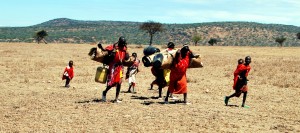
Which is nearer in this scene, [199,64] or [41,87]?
[199,64]

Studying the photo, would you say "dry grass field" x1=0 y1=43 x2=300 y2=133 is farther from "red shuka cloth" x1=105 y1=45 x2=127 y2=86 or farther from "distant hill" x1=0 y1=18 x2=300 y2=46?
"distant hill" x1=0 y1=18 x2=300 y2=46

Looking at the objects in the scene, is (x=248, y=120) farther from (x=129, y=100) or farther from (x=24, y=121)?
(x=24, y=121)

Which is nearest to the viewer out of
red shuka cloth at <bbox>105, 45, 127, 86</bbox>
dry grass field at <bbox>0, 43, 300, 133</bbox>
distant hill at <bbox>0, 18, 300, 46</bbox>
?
dry grass field at <bbox>0, 43, 300, 133</bbox>

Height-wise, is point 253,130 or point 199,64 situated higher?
point 199,64

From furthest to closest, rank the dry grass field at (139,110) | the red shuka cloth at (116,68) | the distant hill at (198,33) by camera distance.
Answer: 1. the distant hill at (198,33)
2. the red shuka cloth at (116,68)
3. the dry grass field at (139,110)

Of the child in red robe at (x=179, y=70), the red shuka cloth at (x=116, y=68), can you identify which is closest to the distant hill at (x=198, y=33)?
the child in red robe at (x=179, y=70)

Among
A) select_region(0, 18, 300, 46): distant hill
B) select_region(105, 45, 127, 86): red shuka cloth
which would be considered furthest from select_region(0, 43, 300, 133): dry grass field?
select_region(0, 18, 300, 46): distant hill

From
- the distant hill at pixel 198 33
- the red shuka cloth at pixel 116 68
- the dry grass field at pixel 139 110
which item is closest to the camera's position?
the dry grass field at pixel 139 110

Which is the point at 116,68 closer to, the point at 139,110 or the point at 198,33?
the point at 139,110

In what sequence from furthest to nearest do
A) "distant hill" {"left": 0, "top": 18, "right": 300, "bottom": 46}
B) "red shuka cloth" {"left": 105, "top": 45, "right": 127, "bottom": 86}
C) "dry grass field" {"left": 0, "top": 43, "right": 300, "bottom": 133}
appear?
1. "distant hill" {"left": 0, "top": 18, "right": 300, "bottom": 46}
2. "red shuka cloth" {"left": 105, "top": 45, "right": 127, "bottom": 86}
3. "dry grass field" {"left": 0, "top": 43, "right": 300, "bottom": 133}

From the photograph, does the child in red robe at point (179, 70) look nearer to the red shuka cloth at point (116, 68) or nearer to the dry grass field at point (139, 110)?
the dry grass field at point (139, 110)

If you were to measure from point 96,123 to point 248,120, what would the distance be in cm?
385

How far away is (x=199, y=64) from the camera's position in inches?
522

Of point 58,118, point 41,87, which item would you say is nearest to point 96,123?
point 58,118
